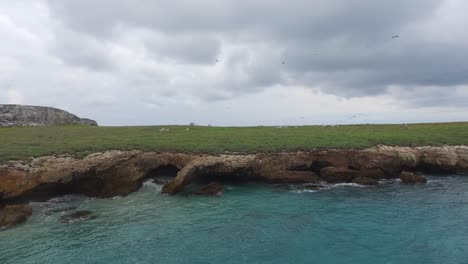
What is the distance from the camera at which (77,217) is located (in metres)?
24.1

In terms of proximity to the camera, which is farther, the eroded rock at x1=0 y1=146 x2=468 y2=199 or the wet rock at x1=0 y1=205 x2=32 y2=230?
the eroded rock at x1=0 y1=146 x2=468 y2=199

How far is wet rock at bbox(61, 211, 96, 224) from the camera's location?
926 inches

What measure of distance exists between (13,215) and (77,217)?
12.2 feet

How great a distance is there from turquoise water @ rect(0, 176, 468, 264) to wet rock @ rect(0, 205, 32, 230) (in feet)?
1.86

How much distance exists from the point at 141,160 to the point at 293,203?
1306cm

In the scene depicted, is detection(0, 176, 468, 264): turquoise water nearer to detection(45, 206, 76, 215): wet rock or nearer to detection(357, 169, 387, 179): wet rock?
detection(45, 206, 76, 215): wet rock

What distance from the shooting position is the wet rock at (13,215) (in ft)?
74.3

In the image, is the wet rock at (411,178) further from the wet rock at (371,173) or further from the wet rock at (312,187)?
the wet rock at (312,187)

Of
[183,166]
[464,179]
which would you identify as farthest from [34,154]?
[464,179]

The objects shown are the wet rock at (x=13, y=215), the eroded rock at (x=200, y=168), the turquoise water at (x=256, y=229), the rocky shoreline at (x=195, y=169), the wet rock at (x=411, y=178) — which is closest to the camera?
the turquoise water at (x=256, y=229)

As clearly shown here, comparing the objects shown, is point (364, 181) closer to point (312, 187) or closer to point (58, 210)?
point (312, 187)

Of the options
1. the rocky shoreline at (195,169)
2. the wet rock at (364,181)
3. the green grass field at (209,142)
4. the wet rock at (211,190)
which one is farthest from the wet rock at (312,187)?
the wet rock at (211,190)

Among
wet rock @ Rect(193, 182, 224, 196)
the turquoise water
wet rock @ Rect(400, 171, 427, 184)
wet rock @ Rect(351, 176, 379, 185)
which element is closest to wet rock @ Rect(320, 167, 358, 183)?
wet rock @ Rect(351, 176, 379, 185)

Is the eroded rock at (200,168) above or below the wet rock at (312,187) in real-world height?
above
